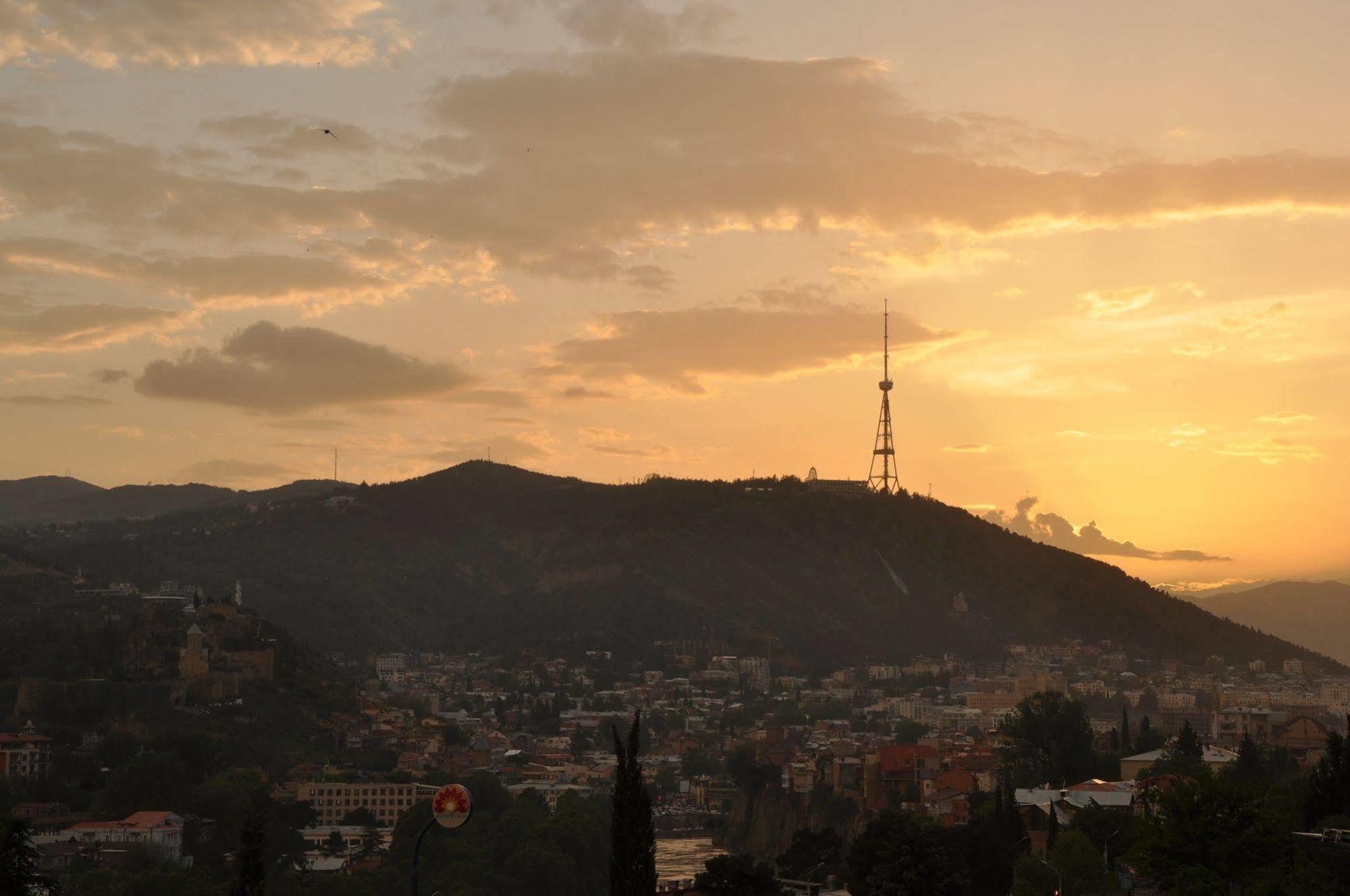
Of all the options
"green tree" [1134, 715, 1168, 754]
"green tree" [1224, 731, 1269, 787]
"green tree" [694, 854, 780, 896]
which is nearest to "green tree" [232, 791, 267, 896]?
"green tree" [694, 854, 780, 896]

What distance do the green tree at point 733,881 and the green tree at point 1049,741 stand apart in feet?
133

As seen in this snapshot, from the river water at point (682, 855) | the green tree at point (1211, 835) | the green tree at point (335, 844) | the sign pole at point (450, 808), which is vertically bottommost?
the river water at point (682, 855)

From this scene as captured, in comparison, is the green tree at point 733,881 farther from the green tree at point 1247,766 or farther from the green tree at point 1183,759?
the green tree at point 1247,766

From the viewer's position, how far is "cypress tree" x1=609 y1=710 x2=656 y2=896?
52.2 m

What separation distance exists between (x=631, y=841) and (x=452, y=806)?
20.1 metres

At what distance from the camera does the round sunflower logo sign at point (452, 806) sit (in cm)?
3244

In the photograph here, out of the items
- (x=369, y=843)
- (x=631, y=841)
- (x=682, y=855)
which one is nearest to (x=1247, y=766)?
(x=631, y=841)

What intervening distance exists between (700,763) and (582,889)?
229 ft

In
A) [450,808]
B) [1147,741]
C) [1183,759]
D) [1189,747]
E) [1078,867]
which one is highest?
[450,808]

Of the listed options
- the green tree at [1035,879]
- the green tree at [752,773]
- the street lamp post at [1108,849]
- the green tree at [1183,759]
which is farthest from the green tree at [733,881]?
the green tree at [752,773]

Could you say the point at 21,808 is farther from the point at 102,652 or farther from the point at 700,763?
the point at 700,763

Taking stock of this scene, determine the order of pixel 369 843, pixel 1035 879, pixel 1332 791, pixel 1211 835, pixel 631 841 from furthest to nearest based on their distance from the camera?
pixel 369 843
pixel 1035 879
pixel 1332 791
pixel 1211 835
pixel 631 841

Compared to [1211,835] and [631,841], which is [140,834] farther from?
[1211,835]

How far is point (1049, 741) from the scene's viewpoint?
364 ft
